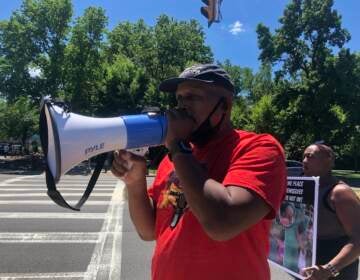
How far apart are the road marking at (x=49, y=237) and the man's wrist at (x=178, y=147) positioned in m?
6.34

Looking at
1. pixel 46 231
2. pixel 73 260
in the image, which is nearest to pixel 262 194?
pixel 73 260

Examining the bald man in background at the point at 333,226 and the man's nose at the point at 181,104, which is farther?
the bald man in background at the point at 333,226

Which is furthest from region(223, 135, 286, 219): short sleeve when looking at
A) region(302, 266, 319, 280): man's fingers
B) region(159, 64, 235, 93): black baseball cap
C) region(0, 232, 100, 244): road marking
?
region(0, 232, 100, 244): road marking

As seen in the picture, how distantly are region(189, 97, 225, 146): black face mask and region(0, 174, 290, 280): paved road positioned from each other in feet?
14.3

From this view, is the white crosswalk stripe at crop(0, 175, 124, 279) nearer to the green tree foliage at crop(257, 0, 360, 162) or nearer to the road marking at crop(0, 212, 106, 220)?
the road marking at crop(0, 212, 106, 220)

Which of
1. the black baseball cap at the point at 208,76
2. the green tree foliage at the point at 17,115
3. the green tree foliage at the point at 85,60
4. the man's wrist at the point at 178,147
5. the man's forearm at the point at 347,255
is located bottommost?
the man's forearm at the point at 347,255

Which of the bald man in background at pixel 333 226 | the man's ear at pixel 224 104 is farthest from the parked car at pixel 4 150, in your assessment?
the man's ear at pixel 224 104

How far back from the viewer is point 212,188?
181 cm

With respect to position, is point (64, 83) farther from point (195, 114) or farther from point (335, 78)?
point (195, 114)

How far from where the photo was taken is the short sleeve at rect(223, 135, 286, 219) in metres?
1.89

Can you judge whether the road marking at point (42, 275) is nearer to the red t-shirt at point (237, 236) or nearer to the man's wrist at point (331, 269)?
the man's wrist at point (331, 269)

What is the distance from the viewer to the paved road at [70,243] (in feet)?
20.9

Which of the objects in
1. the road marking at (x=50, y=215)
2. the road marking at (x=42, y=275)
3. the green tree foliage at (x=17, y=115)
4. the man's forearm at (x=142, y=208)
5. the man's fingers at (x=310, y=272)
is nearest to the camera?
the man's forearm at (x=142, y=208)

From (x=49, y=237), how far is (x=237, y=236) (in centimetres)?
687
